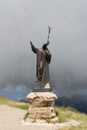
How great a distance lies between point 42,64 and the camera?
4050cm

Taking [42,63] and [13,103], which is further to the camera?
[13,103]

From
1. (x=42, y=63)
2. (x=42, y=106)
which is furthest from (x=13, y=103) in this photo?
(x=42, y=106)

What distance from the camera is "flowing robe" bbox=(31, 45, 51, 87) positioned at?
4042cm

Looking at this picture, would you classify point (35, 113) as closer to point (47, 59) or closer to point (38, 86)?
point (38, 86)

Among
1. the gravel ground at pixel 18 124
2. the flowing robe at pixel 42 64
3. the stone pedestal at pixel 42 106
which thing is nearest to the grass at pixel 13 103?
the gravel ground at pixel 18 124

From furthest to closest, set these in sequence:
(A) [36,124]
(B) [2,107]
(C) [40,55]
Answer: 1. (B) [2,107]
2. (C) [40,55]
3. (A) [36,124]

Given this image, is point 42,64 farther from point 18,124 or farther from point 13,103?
point 13,103

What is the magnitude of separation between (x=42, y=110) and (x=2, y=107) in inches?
392

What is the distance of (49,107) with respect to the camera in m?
39.1

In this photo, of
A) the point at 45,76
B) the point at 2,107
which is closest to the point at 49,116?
the point at 45,76

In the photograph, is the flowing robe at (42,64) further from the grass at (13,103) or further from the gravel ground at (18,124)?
the grass at (13,103)

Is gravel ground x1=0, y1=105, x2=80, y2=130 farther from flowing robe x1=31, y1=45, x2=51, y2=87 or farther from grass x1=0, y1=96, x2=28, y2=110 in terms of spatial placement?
grass x1=0, y1=96, x2=28, y2=110

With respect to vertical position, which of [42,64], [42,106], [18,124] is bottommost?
[18,124]

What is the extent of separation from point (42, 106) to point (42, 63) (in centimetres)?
407
